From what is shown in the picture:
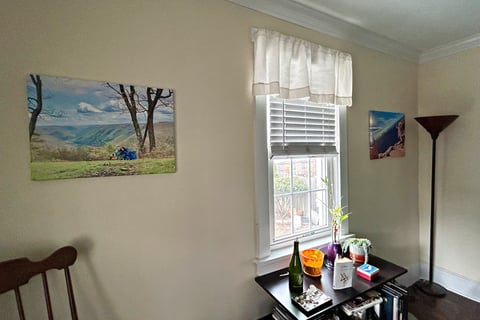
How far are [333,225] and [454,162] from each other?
5.41 ft

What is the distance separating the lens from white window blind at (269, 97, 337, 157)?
156 centimetres

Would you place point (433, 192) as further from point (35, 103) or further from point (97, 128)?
point (35, 103)

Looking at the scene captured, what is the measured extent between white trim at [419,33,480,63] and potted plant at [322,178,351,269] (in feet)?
6.21

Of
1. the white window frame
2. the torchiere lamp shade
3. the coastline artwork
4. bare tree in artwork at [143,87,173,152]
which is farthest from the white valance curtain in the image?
the torchiere lamp shade

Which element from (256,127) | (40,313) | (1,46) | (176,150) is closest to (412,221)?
(256,127)

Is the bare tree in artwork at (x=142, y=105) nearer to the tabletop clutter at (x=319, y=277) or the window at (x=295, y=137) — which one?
the window at (x=295, y=137)

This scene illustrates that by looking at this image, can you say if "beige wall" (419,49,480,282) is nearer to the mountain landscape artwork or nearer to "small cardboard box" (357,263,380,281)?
"small cardboard box" (357,263,380,281)

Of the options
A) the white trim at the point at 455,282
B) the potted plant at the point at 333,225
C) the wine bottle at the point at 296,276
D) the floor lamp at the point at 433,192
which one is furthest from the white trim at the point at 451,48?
the wine bottle at the point at 296,276

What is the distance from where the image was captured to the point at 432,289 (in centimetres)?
225

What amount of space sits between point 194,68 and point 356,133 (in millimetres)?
1487

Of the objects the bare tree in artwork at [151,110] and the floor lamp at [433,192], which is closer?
the bare tree in artwork at [151,110]

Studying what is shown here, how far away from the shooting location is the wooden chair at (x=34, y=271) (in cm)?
83

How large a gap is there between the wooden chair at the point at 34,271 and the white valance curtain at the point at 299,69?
1.29 meters

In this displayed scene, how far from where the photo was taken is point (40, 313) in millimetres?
958
